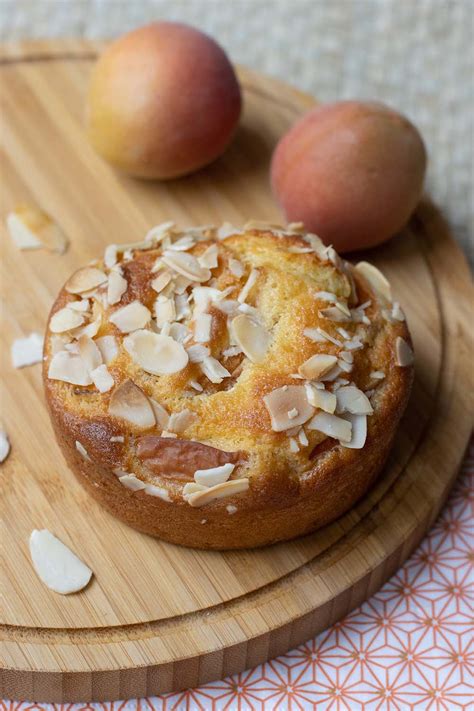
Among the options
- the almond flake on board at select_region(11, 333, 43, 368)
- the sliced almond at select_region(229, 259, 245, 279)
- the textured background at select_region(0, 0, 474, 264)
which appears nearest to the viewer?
the sliced almond at select_region(229, 259, 245, 279)

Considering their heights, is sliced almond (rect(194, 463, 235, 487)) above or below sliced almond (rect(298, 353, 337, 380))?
below

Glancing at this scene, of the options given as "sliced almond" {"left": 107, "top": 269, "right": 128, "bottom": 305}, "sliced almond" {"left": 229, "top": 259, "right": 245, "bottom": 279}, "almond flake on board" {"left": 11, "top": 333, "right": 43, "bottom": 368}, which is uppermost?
"sliced almond" {"left": 229, "top": 259, "right": 245, "bottom": 279}

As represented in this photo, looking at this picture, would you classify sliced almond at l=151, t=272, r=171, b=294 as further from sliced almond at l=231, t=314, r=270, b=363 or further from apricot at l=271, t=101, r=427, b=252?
apricot at l=271, t=101, r=427, b=252

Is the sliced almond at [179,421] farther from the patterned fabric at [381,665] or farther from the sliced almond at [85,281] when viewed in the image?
the patterned fabric at [381,665]

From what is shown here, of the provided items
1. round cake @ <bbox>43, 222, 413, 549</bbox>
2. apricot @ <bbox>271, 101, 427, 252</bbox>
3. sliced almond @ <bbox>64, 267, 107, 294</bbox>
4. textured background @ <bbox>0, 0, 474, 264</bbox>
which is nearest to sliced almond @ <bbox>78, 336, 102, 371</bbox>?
round cake @ <bbox>43, 222, 413, 549</bbox>

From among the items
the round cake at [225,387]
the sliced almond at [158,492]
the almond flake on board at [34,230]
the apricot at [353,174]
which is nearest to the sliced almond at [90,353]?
the round cake at [225,387]

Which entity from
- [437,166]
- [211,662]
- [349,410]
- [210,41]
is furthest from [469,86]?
[211,662]

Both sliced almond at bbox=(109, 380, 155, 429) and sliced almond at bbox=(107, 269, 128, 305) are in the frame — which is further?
sliced almond at bbox=(107, 269, 128, 305)
